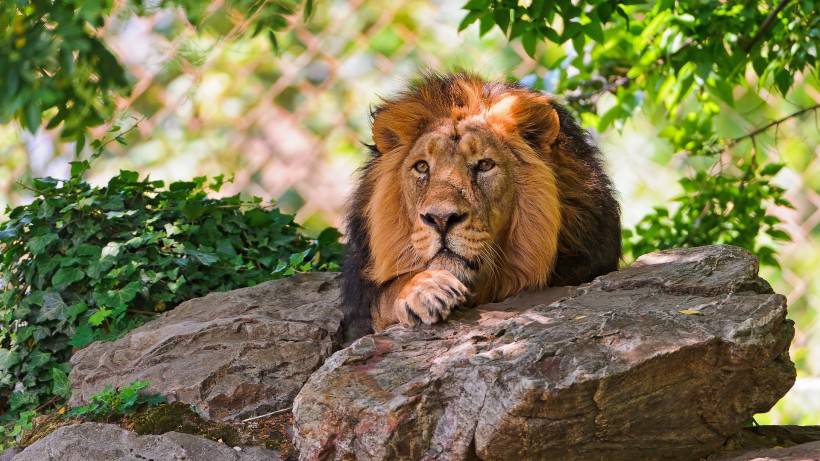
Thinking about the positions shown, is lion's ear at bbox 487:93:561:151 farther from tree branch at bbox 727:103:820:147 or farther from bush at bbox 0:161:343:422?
tree branch at bbox 727:103:820:147

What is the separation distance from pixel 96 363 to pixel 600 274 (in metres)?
2.30

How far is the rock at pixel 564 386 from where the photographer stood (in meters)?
3.23

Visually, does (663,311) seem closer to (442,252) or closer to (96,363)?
(442,252)

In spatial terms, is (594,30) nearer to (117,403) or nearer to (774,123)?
(774,123)

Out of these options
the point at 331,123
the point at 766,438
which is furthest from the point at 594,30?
the point at 331,123

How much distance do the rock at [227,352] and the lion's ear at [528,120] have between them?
119 cm

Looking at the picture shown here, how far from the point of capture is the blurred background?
824cm

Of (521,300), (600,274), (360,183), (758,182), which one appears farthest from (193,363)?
(758,182)

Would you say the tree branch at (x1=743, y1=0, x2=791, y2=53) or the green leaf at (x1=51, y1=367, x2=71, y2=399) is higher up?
the tree branch at (x1=743, y1=0, x2=791, y2=53)

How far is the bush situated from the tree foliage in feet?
6.05

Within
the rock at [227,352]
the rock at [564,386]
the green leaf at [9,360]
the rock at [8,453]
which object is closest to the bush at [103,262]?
the green leaf at [9,360]

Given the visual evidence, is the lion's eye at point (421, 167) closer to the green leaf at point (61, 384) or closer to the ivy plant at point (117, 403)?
the ivy plant at point (117, 403)

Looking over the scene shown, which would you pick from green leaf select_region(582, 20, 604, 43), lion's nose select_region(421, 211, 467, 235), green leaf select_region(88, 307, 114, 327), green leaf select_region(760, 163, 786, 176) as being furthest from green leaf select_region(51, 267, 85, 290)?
green leaf select_region(760, 163, 786, 176)

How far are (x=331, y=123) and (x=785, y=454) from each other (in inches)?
216
